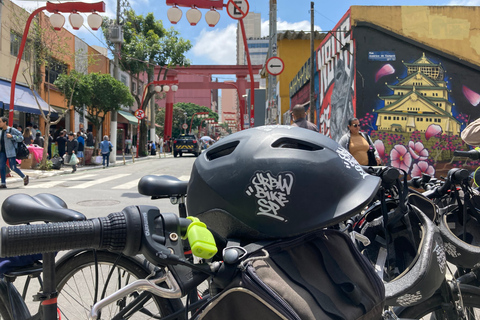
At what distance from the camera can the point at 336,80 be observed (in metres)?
13.8

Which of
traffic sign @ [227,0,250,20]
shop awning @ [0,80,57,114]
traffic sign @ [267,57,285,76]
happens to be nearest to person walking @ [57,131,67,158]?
shop awning @ [0,80,57,114]

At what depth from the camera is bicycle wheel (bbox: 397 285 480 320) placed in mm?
2012

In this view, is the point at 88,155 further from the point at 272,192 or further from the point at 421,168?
the point at 272,192

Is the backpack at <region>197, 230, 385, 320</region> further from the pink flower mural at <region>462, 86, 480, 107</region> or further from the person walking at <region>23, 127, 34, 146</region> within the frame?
the person walking at <region>23, 127, 34, 146</region>

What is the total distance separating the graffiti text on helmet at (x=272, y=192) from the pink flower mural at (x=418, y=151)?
11058 mm

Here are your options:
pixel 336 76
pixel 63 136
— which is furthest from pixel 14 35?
pixel 336 76

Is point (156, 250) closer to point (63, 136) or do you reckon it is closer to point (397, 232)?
point (397, 232)

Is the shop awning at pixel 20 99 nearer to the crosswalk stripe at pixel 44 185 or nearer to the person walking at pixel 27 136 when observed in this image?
the person walking at pixel 27 136

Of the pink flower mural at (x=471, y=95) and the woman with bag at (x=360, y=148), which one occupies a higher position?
the pink flower mural at (x=471, y=95)

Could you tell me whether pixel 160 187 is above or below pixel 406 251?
above

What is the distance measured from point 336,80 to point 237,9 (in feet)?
13.7

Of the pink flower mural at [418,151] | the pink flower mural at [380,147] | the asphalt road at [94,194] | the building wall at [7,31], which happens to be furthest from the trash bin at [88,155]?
the pink flower mural at [418,151]

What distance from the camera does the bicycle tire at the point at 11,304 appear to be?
1826 mm

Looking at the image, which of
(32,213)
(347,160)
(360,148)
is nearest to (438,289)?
(347,160)
